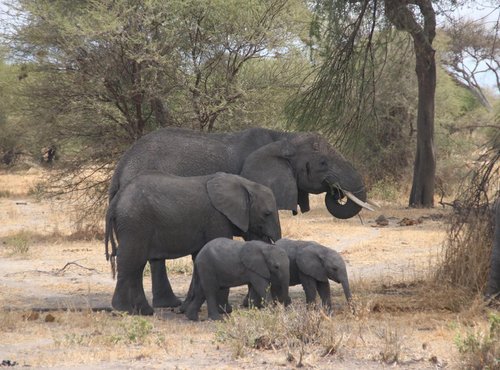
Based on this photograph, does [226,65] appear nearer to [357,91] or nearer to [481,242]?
[357,91]

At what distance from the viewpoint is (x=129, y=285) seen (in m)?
10.3

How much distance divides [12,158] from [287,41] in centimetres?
2509

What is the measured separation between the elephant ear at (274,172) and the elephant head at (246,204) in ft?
1.43

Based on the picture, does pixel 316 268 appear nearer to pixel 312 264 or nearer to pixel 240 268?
pixel 312 264

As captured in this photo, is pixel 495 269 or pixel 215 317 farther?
pixel 495 269

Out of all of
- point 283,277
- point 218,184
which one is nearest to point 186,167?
point 218,184

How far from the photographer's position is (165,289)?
11164 millimetres

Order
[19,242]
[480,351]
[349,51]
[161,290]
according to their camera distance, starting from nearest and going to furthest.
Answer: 1. [480,351]
2. [161,290]
3. [349,51]
4. [19,242]

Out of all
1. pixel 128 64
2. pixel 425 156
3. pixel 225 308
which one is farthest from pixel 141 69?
pixel 425 156

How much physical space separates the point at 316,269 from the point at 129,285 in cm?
189

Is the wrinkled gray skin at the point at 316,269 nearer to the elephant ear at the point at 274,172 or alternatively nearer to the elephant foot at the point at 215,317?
the elephant foot at the point at 215,317

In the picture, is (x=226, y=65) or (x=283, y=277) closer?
(x=283, y=277)

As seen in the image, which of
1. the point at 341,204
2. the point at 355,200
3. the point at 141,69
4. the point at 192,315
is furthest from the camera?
the point at 141,69

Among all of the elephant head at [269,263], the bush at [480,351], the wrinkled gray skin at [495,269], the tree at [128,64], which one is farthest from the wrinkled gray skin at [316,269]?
the tree at [128,64]
